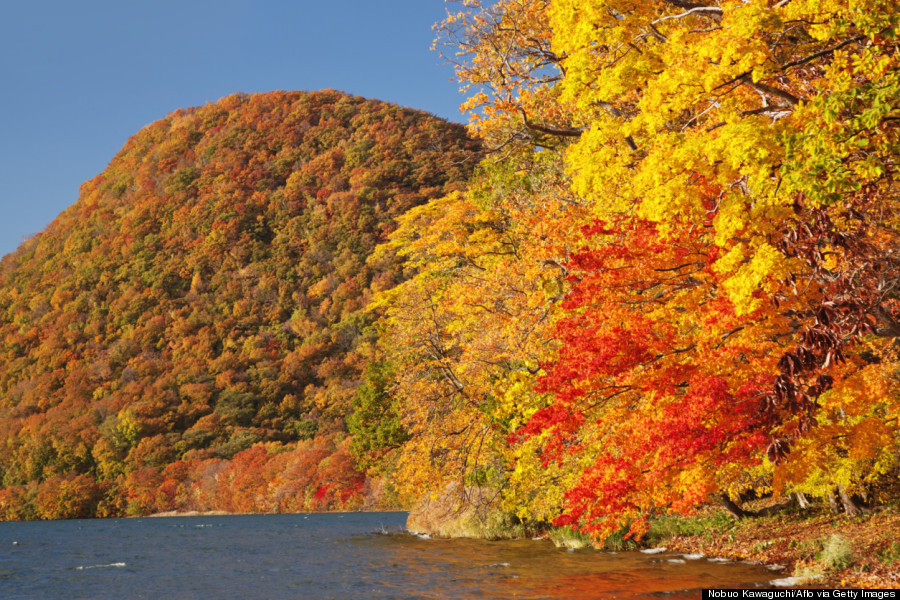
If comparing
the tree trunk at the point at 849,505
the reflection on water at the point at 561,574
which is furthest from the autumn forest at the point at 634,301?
the reflection on water at the point at 561,574

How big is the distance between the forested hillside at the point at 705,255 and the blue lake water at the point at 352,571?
1.53 m

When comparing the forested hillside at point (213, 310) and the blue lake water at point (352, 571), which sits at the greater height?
the forested hillside at point (213, 310)

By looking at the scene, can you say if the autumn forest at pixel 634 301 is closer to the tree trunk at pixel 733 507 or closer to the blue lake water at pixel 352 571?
the tree trunk at pixel 733 507

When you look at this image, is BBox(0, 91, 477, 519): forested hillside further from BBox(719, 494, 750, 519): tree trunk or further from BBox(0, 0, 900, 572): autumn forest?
BBox(719, 494, 750, 519): tree trunk

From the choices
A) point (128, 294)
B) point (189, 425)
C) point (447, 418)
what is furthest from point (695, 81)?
point (128, 294)

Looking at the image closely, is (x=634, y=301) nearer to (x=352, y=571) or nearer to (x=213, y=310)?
(x=352, y=571)

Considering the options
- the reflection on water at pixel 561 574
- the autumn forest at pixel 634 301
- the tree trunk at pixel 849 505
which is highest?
the autumn forest at pixel 634 301

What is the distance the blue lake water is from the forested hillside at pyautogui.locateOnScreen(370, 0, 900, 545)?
1.53 metres

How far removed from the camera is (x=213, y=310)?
273 ft

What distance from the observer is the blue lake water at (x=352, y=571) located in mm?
13148

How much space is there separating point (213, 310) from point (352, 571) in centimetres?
6973

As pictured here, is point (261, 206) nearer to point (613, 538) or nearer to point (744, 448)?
point (613, 538)

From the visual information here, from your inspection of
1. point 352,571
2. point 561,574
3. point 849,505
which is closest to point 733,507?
point 849,505

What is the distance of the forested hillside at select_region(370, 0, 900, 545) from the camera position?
6.96 metres
